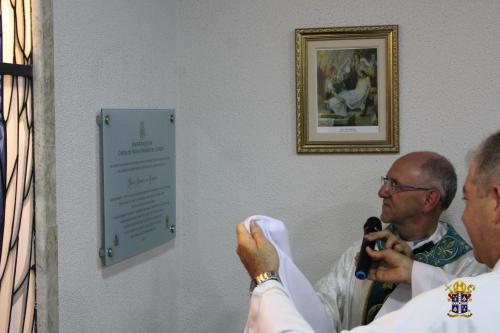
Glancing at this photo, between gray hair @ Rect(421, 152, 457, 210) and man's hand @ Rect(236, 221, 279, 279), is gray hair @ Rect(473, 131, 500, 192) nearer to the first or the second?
man's hand @ Rect(236, 221, 279, 279)

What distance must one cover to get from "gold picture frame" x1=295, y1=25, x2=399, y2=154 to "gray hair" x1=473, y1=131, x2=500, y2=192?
1.49 metres

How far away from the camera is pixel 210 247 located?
3375 mm

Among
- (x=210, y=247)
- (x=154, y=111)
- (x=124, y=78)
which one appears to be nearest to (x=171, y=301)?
(x=210, y=247)

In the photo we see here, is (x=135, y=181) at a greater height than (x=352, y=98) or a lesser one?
lesser

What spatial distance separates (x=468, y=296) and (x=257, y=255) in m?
0.73

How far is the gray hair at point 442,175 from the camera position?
2779 millimetres

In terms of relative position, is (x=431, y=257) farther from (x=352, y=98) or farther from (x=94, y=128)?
(x=94, y=128)

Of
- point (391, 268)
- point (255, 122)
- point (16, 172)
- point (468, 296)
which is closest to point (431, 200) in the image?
point (391, 268)

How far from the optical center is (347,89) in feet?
10.4

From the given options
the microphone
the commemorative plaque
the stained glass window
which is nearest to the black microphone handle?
the microphone

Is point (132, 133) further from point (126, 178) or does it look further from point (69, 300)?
point (69, 300)

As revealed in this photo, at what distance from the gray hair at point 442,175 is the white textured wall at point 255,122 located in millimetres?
323

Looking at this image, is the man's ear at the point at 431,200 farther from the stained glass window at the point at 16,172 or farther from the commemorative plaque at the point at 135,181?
the stained glass window at the point at 16,172

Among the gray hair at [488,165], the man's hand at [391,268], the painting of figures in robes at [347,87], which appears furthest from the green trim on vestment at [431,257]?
the gray hair at [488,165]
